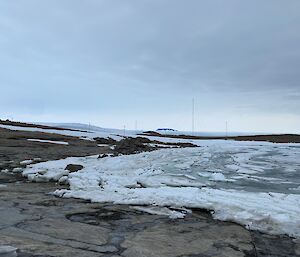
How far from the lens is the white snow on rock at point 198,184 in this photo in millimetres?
4988

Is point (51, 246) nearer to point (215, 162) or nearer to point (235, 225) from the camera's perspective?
point (235, 225)

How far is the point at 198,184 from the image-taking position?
303 inches

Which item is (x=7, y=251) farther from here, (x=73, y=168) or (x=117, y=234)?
(x=73, y=168)

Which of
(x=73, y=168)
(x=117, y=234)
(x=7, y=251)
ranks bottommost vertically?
(x=117, y=234)

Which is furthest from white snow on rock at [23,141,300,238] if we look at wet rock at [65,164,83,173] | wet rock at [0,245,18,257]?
wet rock at [0,245,18,257]

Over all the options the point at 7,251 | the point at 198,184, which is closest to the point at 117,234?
the point at 7,251

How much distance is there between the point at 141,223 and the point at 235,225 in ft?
4.02

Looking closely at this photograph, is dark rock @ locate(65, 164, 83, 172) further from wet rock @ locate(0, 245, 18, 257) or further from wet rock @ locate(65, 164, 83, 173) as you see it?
wet rock @ locate(0, 245, 18, 257)

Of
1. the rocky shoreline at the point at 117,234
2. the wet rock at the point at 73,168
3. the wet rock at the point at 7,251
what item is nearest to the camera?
the wet rock at the point at 7,251

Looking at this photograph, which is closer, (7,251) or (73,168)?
(7,251)

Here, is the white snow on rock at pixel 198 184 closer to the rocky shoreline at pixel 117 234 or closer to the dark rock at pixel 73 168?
the dark rock at pixel 73 168

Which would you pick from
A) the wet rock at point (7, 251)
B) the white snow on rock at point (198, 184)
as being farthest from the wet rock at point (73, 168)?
the wet rock at point (7, 251)

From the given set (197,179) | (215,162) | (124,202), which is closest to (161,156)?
(215,162)

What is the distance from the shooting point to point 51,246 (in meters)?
3.52
